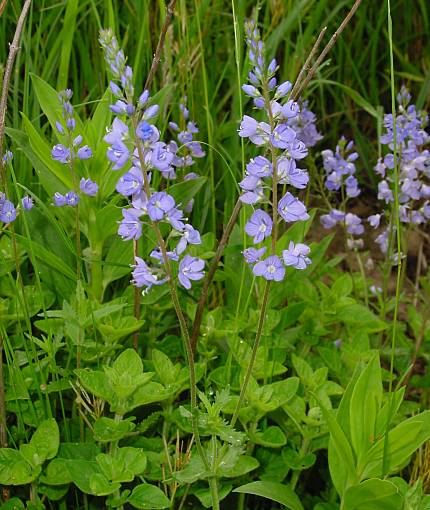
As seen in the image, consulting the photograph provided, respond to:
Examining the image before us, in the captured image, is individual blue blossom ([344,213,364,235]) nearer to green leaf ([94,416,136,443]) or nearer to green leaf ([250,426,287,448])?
green leaf ([250,426,287,448])

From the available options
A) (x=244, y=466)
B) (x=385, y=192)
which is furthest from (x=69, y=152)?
(x=385, y=192)

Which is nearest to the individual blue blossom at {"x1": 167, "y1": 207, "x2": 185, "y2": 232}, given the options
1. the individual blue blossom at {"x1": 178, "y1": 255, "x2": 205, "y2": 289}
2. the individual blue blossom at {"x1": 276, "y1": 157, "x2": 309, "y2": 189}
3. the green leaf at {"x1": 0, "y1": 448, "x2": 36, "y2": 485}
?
Result: the individual blue blossom at {"x1": 178, "y1": 255, "x2": 205, "y2": 289}

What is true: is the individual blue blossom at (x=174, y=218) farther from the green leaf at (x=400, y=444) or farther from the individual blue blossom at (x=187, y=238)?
the green leaf at (x=400, y=444)

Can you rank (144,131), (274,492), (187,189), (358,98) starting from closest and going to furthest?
(144,131) < (274,492) < (187,189) < (358,98)

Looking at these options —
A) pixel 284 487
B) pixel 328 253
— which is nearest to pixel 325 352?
pixel 284 487

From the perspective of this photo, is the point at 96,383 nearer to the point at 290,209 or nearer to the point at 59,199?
the point at 59,199
